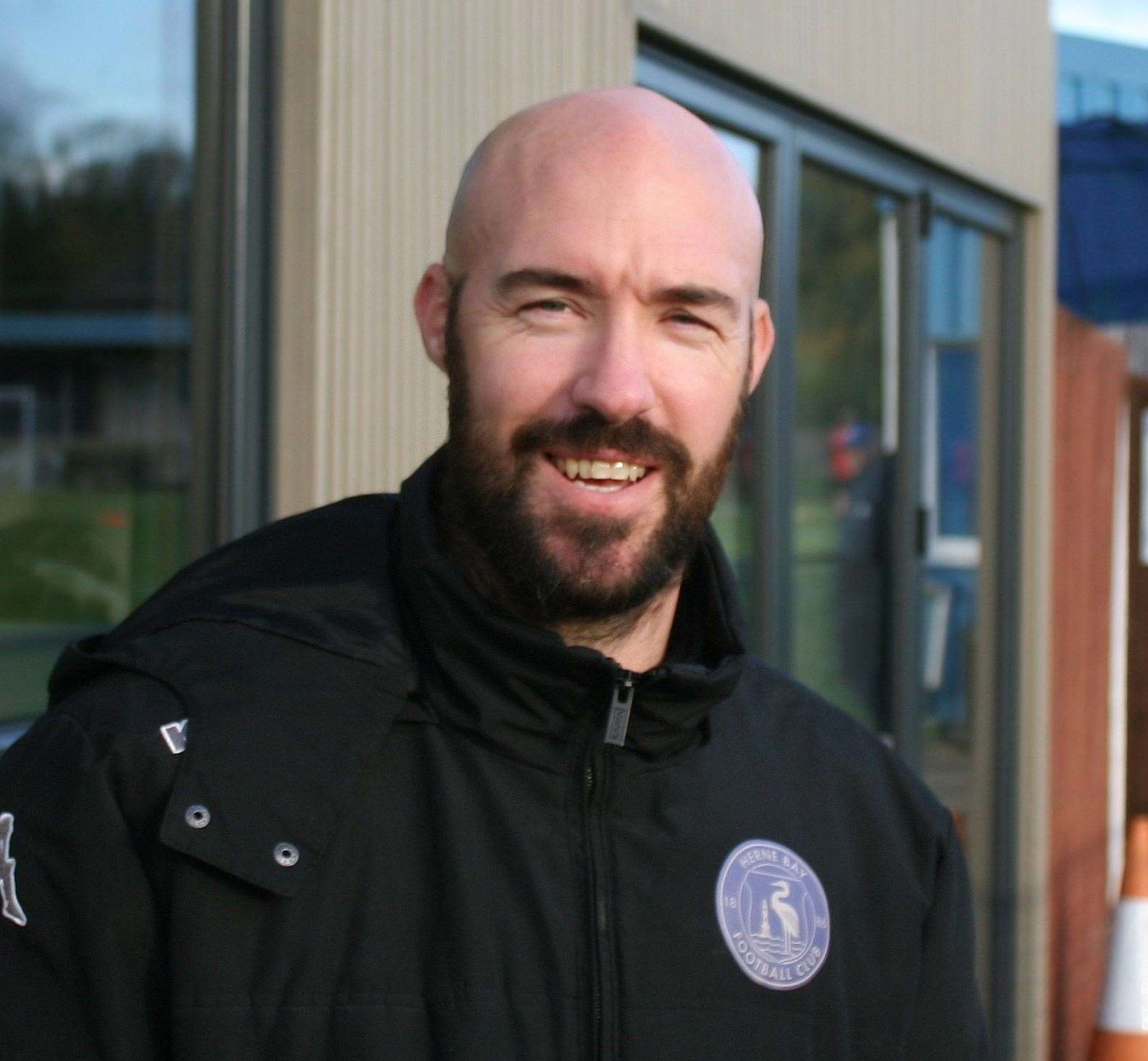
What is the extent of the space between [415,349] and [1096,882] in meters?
5.03

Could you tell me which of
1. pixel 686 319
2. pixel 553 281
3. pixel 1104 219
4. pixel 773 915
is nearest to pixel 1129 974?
pixel 773 915

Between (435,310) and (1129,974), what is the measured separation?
278 cm

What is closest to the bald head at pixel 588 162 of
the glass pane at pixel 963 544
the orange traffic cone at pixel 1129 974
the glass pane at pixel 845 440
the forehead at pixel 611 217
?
the forehead at pixel 611 217

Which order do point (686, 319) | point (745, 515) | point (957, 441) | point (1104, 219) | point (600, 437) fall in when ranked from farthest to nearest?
point (1104, 219) < point (957, 441) < point (745, 515) < point (686, 319) < point (600, 437)

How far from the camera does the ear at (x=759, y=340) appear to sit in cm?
196

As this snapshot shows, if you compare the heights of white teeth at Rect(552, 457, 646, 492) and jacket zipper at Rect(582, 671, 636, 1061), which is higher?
white teeth at Rect(552, 457, 646, 492)

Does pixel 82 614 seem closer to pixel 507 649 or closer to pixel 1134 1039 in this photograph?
pixel 507 649

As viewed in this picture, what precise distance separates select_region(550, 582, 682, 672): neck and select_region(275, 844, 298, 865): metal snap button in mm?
344

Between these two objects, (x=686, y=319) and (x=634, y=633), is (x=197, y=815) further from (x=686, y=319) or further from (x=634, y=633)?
(x=686, y=319)

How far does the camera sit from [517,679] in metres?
1.65

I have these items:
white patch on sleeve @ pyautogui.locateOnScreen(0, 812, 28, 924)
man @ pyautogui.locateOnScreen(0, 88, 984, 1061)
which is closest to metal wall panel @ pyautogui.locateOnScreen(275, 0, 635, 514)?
man @ pyautogui.locateOnScreen(0, 88, 984, 1061)

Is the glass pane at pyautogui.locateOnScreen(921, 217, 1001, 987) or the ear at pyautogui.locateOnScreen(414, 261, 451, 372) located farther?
the glass pane at pyautogui.locateOnScreen(921, 217, 1001, 987)

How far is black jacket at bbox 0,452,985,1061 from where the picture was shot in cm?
146

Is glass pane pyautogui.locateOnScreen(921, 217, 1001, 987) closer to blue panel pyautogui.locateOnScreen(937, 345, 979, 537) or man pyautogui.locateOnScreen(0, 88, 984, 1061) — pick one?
blue panel pyautogui.locateOnScreen(937, 345, 979, 537)
